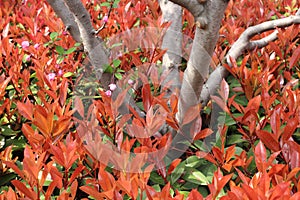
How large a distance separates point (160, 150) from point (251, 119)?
1.30 ft

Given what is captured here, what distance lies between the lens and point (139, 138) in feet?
4.89

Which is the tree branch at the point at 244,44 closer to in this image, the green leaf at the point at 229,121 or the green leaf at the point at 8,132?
the green leaf at the point at 229,121

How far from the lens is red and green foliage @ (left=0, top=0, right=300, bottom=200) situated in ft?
4.20

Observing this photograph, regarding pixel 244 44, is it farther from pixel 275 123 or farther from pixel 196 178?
pixel 196 178

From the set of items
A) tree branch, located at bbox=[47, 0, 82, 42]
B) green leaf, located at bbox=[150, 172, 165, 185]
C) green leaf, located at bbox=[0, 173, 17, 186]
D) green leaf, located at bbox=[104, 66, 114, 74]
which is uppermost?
tree branch, located at bbox=[47, 0, 82, 42]

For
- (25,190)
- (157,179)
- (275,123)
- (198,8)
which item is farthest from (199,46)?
(25,190)

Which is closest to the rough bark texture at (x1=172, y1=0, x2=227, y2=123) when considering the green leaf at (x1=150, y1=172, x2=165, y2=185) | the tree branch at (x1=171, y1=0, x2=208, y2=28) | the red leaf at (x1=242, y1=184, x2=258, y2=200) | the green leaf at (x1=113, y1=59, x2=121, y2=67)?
the tree branch at (x1=171, y1=0, x2=208, y2=28)

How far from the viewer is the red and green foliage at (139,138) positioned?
4.20 ft

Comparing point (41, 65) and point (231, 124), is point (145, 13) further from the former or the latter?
point (231, 124)

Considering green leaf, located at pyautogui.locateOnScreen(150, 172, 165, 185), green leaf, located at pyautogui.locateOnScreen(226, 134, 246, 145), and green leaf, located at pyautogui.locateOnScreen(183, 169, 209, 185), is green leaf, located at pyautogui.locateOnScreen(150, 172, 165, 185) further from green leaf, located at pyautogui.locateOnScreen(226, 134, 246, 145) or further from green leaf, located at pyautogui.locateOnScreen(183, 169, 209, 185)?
green leaf, located at pyautogui.locateOnScreen(226, 134, 246, 145)

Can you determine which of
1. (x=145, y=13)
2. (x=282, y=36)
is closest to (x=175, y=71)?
(x=282, y=36)

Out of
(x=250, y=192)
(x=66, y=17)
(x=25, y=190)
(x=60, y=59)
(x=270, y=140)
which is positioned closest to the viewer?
(x=250, y=192)

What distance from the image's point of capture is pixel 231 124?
1759mm

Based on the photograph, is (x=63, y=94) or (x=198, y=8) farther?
(x=63, y=94)
